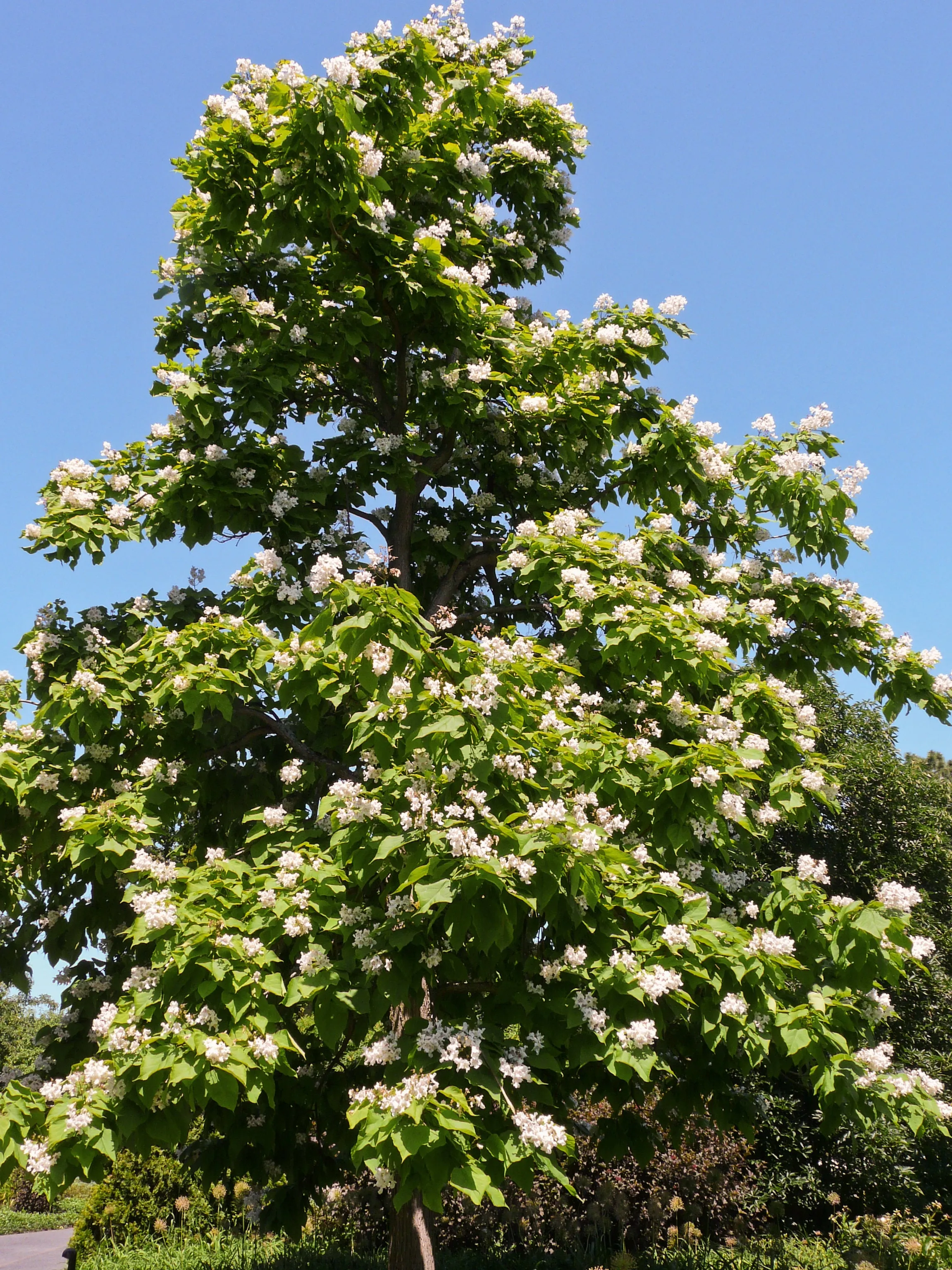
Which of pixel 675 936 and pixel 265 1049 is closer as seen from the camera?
pixel 265 1049

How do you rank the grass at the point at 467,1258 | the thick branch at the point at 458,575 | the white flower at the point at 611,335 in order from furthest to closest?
the grass at the point at 467,1258, the thick branch at the point at 458,575, the white flower at the point at 611,335

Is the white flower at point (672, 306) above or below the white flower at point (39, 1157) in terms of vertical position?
above

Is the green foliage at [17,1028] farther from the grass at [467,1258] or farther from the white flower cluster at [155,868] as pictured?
the white flower cluster at [155,868]

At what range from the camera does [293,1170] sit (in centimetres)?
786

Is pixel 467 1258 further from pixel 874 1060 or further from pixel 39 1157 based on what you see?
pixel 39 1157

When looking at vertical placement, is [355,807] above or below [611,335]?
below

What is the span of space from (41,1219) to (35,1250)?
24.6 feet

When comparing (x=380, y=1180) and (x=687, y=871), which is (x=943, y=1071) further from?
(x=380, y=1180)

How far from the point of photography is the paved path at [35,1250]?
17.5 meters

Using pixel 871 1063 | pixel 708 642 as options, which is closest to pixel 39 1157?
pixel 871 1063

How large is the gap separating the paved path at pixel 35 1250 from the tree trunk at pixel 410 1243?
10.6 metres

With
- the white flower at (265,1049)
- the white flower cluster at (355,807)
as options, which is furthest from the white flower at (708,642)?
the white flower at (265,1049)

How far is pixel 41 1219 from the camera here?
26766mm

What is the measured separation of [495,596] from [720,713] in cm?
355
